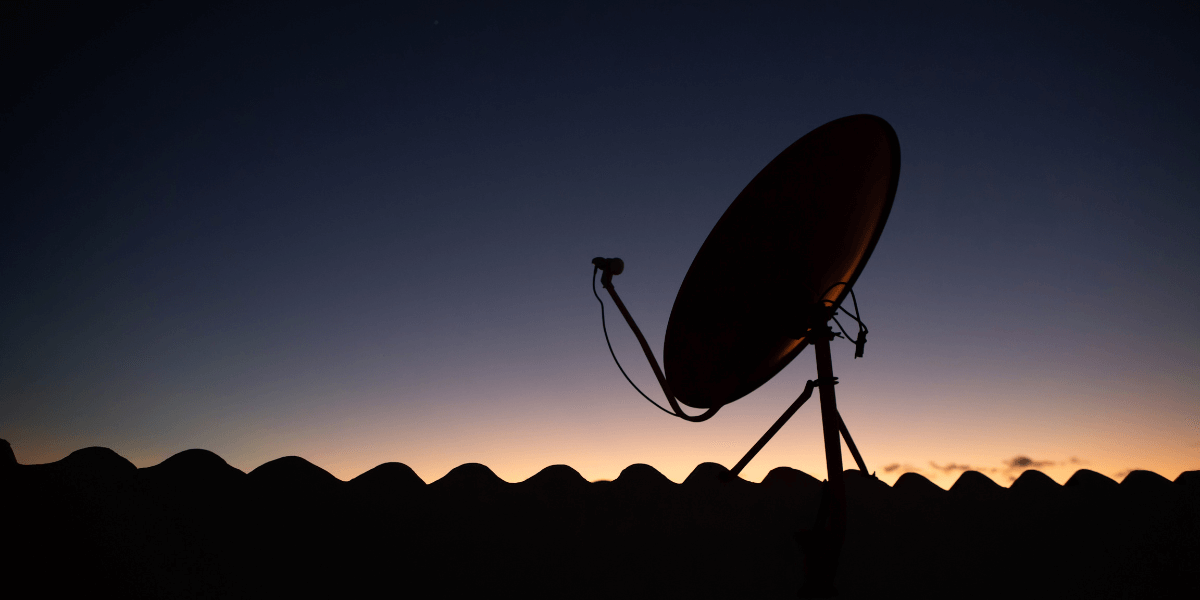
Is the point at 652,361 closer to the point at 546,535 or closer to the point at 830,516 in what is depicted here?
the point at 830,516

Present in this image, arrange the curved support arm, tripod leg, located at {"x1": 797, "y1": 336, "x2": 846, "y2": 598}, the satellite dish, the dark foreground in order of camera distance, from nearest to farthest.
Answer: tripod leg, located at {"x1": 797, "y1": 336, "x2": 846, "y2": 598} < the satellite dish < the curved support arm < the dark foreground

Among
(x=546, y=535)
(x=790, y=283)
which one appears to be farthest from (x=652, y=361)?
(x=546, y=535)

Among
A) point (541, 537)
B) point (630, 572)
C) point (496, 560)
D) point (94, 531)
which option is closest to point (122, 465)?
point (94, 531)

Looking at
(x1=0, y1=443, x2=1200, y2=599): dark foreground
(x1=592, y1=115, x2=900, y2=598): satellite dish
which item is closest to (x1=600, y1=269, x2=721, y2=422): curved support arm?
(x1=592, y1=115, x2=900, y2=598): satellite dish

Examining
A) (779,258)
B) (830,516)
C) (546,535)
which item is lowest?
(546,535)

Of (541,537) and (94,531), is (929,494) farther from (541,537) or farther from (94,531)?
(94,531)

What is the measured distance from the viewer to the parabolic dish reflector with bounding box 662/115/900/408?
12.5ft

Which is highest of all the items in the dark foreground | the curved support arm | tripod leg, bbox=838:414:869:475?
the curved support arm

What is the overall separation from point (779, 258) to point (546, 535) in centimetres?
390

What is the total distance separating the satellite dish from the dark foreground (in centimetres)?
238

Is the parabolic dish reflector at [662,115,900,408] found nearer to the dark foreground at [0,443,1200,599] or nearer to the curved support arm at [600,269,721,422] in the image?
the curved support arm at [600,269,721,422]

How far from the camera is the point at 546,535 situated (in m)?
6.03

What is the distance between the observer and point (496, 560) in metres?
5.82

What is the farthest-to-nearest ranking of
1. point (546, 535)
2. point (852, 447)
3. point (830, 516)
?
point (546, 535)
point (852, 447)
point (830, 516)
